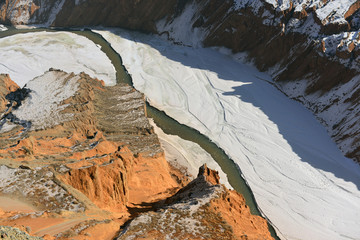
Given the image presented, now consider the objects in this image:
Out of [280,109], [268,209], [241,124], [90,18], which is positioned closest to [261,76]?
[280,109]

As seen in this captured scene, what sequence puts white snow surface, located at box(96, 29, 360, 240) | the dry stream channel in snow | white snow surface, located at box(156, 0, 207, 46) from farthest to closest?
white snow surface, located at box(156, 0, 207, 46), the dry stream channel in snow, white snow surface, located at box(96, 29, 360, 240)

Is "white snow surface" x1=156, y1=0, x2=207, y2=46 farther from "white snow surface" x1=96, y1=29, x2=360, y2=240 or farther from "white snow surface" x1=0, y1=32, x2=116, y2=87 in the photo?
"white snow surface" x1=0, y1=32, x2=116, y2=87

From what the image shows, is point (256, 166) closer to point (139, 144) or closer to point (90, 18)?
point (139, 144)

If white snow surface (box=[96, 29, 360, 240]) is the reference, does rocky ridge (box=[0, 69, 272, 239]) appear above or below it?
below

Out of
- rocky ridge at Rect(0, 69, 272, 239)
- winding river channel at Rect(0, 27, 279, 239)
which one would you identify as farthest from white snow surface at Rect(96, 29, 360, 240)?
rocky ridge at Rect(0, 69, 272, 239)

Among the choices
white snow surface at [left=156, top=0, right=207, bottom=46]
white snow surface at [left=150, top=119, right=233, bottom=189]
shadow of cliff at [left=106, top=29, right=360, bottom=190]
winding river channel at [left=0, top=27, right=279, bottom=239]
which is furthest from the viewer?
white snow surface at [left=156, top=0, right=207, bottom=46]

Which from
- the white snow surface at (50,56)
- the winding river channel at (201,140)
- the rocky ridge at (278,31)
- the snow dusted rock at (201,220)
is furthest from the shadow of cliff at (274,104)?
the snow dusted rock at (201,220)

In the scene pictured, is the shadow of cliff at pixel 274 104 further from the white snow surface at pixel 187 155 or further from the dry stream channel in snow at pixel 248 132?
the white snow surface at pixel 187 155

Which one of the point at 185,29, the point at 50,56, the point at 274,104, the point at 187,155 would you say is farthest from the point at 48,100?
the point at 185,29
